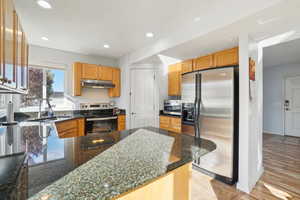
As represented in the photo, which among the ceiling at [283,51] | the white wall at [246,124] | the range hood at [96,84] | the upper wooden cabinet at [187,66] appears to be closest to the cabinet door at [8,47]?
the range hood at [96,84]

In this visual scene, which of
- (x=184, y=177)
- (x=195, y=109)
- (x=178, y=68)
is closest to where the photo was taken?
(x=184, y=177)

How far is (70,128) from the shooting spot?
291 centimetres

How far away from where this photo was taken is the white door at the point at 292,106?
15.6 feet

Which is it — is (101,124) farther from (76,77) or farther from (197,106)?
(197,106)

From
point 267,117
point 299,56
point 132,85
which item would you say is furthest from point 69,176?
point 267,117

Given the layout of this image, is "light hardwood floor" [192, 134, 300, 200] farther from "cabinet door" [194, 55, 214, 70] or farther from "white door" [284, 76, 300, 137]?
"white door" [284, 76, 300, 137]

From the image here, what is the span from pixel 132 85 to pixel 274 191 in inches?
129

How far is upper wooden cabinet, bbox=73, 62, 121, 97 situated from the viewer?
352 cm

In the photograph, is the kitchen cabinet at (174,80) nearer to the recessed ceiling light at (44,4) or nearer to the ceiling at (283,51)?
the ceiling at (283,51)

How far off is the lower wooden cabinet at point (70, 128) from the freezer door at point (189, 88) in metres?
2.27

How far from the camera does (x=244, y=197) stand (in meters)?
1.87

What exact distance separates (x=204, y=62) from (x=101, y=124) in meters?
2.68

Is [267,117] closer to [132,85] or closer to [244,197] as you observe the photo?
[244,197]

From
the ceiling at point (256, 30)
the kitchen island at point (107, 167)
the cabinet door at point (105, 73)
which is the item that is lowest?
the kitchen island at point (107, 167)
